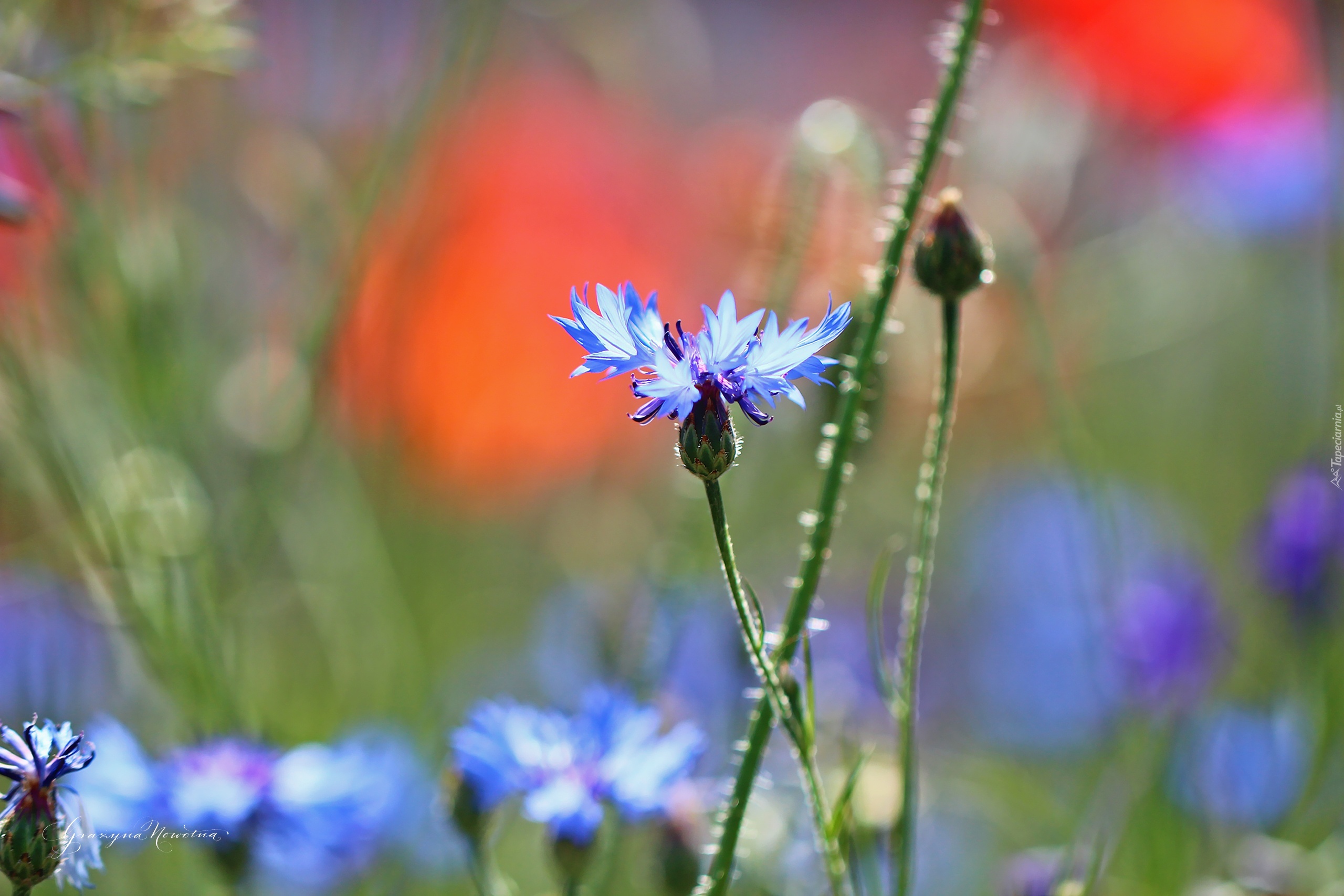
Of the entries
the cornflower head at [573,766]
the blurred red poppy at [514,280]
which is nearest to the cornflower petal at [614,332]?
the cornflower head at [573,766]

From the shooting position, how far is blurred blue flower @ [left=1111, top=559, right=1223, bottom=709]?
2.29 feet

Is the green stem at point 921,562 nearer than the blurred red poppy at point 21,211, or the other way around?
the green stem at point 921,562

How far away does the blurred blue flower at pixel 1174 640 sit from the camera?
699 millimetres

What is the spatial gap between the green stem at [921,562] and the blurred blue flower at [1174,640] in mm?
360

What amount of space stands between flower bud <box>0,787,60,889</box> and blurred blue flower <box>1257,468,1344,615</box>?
0.58 m

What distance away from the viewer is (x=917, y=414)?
1.10m

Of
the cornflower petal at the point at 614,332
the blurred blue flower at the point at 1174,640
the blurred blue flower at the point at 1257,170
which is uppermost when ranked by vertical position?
the blurred blue flower at the point at 1257,170

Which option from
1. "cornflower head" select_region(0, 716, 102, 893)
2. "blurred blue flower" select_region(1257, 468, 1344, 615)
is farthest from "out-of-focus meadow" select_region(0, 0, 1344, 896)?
"cornflower head" select_region(0, 716, 102, 893)

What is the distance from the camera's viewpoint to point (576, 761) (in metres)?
0.41

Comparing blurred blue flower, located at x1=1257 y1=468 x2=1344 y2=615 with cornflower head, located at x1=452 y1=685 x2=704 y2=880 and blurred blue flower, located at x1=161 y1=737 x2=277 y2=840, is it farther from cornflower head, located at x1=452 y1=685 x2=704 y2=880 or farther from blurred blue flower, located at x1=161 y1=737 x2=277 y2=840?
blurred blue flower, located at x1=161 y1=737 x2=277 y2=840

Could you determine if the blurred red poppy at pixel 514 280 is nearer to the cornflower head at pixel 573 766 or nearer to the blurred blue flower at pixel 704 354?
the cornflower head at pixel 573 766

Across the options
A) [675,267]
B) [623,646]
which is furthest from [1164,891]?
[675,267]

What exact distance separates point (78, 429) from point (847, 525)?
825mm

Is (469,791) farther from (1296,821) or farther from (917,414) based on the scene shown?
(917,414)
